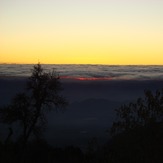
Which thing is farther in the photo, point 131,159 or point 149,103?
point 149,103

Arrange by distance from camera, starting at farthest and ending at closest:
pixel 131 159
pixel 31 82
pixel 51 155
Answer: pixel 51 155 < pixel 31 82 < pixel 131 159

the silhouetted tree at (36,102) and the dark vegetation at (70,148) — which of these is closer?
the dark vegetation at (70,148)

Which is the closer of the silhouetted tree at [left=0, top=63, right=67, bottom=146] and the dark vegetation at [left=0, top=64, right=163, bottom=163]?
the dark vegetation at [left=0, top=64, right=163, bottom=163]

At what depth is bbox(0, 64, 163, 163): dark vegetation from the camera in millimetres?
27777

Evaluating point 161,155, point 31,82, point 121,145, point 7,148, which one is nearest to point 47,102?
point 31,82

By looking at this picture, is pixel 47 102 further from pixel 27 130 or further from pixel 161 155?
pixel 161 155

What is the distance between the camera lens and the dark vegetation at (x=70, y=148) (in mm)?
27777

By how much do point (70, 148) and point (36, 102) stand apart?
1997cm

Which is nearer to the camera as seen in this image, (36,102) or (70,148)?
(36,102)

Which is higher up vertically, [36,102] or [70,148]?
[36,102]

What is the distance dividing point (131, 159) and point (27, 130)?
22.5m

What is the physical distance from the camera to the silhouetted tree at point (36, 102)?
1737 inches

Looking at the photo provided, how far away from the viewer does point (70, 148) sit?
6188cm

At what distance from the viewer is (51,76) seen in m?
45.0
